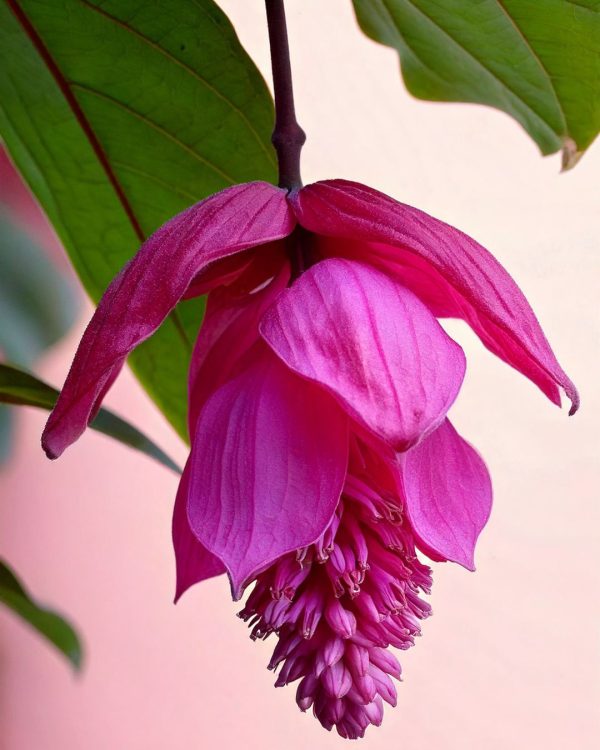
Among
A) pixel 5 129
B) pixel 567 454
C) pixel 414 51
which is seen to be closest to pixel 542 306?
pixel 567 454

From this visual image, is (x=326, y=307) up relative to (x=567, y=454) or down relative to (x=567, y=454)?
up

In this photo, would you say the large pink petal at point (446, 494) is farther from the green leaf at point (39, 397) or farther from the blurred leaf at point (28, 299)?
the blurred leaf at point (28, 299)

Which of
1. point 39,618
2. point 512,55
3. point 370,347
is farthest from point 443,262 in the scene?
point 39,618

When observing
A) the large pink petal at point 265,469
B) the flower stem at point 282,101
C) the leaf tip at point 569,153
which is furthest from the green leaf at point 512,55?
the large pink petal at point 265,469

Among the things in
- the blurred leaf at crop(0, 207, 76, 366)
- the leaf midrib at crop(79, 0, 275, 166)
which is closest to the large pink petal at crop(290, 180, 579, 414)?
the leaf midrib at crop(79, 0, 275, 166)

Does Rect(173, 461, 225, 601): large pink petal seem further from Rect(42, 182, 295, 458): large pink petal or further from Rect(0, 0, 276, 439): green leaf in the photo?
Rect(0, 0, 276, 439): green leaf

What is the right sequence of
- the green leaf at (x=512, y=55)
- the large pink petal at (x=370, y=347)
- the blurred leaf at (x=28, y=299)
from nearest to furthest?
1. the large pink petal at (x=370, y=347)
2. the green leaf at (x=512, y=55)
3. the blurred leaf at (x=28, y=299)

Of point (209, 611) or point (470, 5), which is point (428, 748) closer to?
point (209, 611)
